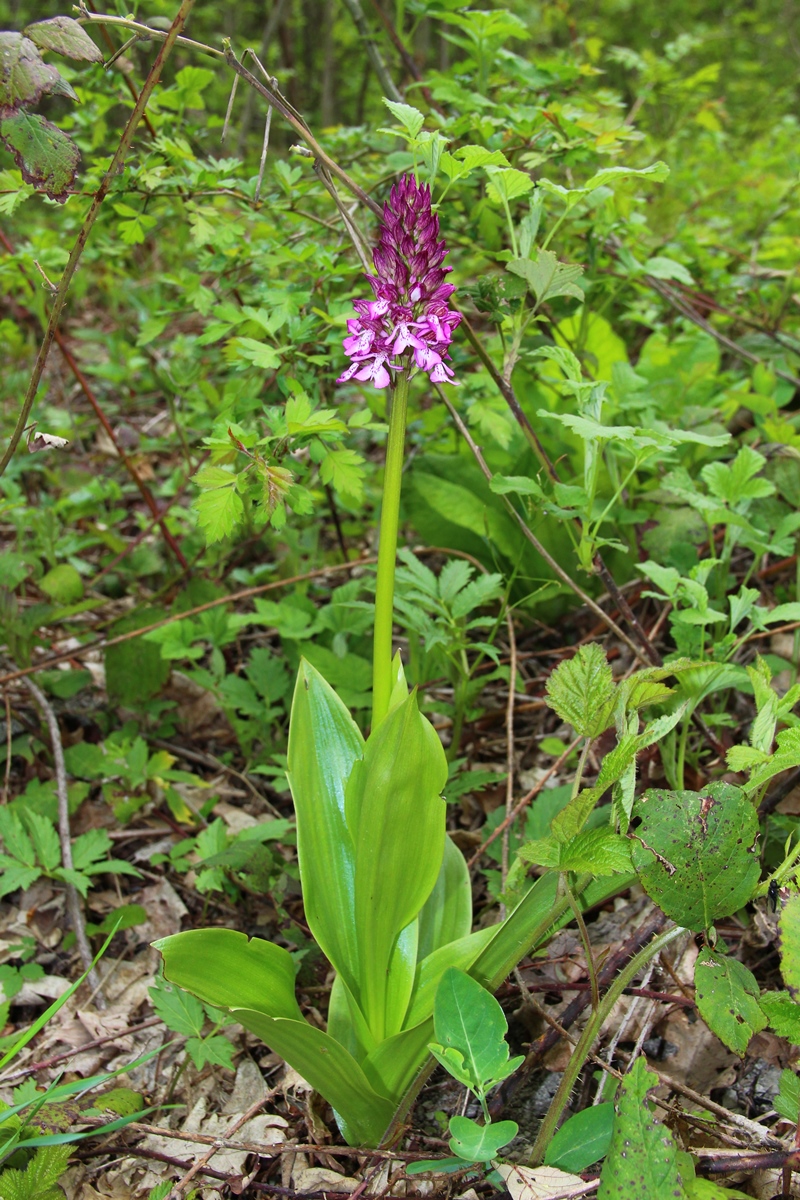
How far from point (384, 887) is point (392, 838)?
0.08 m

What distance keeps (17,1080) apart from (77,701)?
1.15 m

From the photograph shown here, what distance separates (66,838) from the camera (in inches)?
73.0

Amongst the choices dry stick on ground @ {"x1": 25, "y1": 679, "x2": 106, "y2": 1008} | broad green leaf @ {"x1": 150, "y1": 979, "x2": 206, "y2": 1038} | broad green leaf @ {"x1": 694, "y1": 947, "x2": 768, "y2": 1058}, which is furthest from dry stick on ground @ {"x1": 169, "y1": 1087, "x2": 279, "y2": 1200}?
broad green leaf @ {"x1": 694, "y1": 947, "x2": 768, "y2": 1058}

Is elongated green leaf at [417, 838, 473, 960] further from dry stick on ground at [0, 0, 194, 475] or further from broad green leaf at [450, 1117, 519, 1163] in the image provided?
dry stick on ground at [0, 0, 194, 475]

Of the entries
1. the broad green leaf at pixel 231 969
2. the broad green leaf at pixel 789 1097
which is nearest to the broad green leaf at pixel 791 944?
the broad green leaf at pixel 789 1097

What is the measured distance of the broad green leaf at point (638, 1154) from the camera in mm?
913

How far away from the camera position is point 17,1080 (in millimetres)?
1510

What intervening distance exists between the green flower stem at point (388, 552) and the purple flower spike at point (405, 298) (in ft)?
0.16

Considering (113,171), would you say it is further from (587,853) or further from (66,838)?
(66,838)

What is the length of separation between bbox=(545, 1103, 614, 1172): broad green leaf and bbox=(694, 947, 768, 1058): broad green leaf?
7.7 inches

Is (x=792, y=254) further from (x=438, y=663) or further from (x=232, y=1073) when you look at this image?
(x=232, y=1073)

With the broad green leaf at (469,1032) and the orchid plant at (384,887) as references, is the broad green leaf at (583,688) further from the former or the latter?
the broad green leaf at (469,1032)

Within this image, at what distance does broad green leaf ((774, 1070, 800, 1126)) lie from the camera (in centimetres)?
99

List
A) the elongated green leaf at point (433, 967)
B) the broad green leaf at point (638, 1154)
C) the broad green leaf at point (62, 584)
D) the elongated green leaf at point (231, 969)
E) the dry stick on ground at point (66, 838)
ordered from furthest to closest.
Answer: the broad green leaf at point (62, 584)
the dry stick on ground at point (66, 838)
the elongated green leaf at point (433, 967)
the elongated green leaf at point (231, 969)
the broad green leaf at point (638, 1154)
